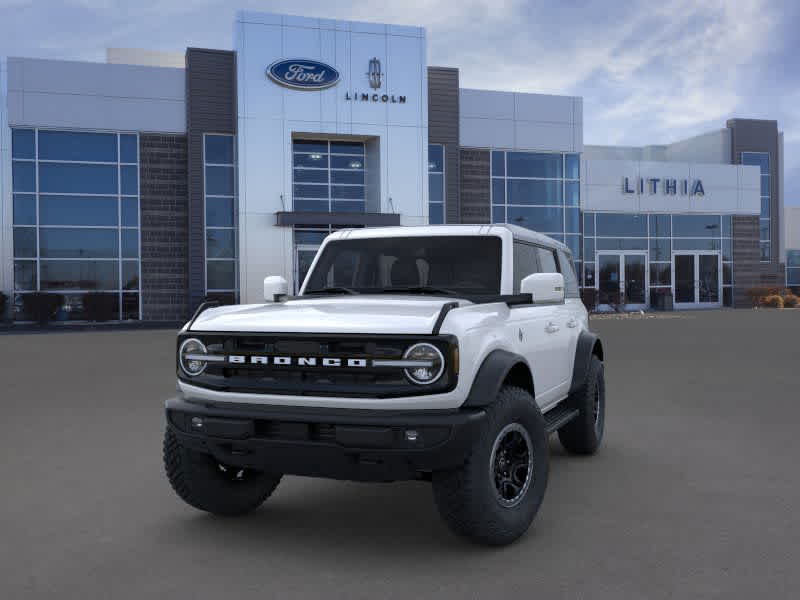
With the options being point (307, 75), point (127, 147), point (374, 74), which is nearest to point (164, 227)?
point (127, 147)

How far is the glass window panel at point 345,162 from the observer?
29953 millimetres

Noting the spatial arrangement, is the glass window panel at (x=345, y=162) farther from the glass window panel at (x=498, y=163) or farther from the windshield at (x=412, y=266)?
the windshield at (x=412, y=266)

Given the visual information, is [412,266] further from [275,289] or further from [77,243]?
[77,243]

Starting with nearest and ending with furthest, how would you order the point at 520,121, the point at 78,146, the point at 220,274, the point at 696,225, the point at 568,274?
Answer: 1. the point at 568,274
2. the point at 78,146
3. the point at 220,274
4. the point at 520,121
5. the point at 696,225

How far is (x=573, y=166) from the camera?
1362 inches

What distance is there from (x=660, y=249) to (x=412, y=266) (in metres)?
35.6

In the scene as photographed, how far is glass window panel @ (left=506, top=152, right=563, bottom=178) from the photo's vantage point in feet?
111

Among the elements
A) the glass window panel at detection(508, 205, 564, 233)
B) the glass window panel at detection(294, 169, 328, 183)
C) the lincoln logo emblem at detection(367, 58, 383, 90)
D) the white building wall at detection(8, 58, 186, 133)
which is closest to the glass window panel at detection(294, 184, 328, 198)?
the glass window panel at detection(294, 169, 328, 183)

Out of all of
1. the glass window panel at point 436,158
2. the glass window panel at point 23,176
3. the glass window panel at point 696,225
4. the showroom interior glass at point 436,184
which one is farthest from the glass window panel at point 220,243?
the glass window panel at point 696,225

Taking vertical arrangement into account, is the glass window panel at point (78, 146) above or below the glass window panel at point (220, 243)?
above

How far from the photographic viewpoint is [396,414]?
3869mm

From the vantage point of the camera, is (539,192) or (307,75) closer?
(307,75)

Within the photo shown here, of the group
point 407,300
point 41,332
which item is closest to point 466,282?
point 407,300

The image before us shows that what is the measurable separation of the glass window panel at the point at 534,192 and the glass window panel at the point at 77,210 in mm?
16289
